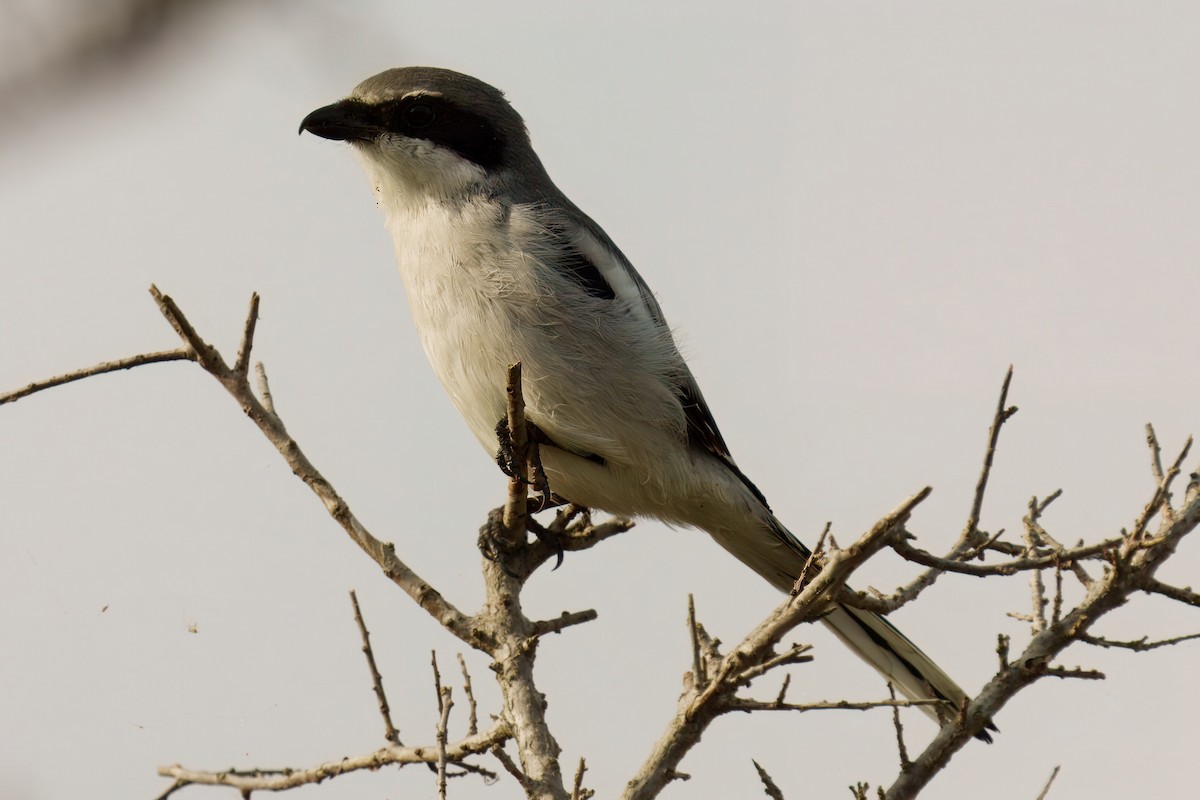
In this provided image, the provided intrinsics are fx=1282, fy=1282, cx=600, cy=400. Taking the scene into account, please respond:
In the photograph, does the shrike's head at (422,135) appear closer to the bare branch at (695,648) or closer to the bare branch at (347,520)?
the bare branch at (347,520)

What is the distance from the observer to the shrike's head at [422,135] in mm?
4594

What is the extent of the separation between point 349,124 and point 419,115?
258 millimetres

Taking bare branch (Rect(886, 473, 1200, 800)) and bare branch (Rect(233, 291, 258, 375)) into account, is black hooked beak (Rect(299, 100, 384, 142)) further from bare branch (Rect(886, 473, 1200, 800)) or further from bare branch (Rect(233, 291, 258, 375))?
bare branch (Rect(886, 473, 1200, 800))

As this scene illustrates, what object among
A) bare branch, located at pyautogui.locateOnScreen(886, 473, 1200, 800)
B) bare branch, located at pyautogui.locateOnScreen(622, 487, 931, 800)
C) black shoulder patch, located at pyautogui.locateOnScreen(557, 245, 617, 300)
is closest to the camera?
bare branch, located at pyautogui.locateOnScreen(622, 487, 931, 800)

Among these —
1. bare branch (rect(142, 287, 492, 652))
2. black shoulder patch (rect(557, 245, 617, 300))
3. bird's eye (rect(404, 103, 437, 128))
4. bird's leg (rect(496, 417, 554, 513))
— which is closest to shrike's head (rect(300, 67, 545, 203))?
bird's eye (rect(404, 103, 437, 128))

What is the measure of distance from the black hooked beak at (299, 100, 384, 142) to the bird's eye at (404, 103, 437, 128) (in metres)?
0.11

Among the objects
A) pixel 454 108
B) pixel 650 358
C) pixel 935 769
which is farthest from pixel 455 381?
pixel 935 769

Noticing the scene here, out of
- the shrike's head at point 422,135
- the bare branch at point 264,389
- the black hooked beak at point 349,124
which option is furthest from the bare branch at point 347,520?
the black hooked beak at point 349,124

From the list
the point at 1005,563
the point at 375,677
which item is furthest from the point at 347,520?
the point at 1005,563

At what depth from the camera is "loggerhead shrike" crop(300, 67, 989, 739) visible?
165 inches

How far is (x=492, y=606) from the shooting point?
3666 mm

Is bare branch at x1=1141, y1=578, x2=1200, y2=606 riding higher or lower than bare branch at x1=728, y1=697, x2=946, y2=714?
higher

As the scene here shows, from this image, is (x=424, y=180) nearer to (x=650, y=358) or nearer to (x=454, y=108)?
(x=454, y=108)

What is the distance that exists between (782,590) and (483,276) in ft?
5.44
